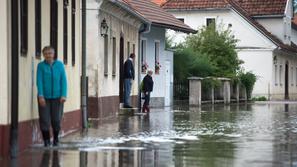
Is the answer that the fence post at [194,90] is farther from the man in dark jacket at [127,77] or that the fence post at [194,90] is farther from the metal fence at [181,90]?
the man in dark jacket at [127,77]

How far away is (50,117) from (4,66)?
7.07 ft

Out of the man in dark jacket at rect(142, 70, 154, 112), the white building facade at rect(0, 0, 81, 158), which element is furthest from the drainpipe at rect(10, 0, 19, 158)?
the man in dark jacket at rect(142, 70, 154, 112)

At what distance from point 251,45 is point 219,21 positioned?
314 centimetres

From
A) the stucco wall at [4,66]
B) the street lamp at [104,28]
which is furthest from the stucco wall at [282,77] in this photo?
the stucco wall at [4,66]

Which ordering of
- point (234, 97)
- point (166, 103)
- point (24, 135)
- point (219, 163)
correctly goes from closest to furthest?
point (219, 163) < point (24, 135) < point (166, 103) < point (234, 97)

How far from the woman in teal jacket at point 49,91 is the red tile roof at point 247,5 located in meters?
44.7

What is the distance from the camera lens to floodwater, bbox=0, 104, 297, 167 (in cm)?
1166

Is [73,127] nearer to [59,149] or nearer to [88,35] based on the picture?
[59,149]

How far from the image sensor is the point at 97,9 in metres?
23.6

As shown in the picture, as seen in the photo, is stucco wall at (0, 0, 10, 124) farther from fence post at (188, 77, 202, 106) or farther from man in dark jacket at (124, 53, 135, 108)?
fence post at (188, 77, 202, 106)

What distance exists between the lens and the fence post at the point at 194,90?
39.8 meters

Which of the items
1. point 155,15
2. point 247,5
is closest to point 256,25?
point 247,5

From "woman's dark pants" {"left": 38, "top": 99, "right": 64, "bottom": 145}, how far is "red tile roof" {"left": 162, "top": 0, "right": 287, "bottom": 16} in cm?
4473

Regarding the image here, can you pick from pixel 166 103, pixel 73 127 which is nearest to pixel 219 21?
pixel 166 103
